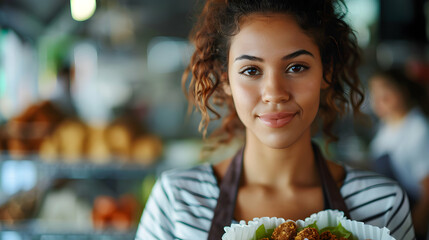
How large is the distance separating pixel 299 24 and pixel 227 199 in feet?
1.57

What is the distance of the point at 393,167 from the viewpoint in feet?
9.87

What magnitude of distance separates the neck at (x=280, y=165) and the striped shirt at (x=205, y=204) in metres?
0.10

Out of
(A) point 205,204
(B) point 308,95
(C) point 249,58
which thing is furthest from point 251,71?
(A) point 205,204

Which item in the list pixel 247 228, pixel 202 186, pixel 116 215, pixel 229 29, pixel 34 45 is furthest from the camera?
pixel 34 45

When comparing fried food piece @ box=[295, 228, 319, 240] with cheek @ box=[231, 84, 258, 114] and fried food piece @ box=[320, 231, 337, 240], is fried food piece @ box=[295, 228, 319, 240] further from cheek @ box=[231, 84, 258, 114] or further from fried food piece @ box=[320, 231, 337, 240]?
cheek @ box=[231, 84, 258, 114]

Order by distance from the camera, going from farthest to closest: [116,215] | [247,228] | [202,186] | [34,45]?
[34,45] → [116,215] → [202,186] → [247,228]

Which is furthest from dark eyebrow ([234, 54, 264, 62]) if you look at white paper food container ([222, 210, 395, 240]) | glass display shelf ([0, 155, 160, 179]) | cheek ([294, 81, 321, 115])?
glass display shelf ([0, 155, 160, 179])

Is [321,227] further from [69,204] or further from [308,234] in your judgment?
[69,204]

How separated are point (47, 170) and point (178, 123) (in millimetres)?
1315

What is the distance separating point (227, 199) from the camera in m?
1.16

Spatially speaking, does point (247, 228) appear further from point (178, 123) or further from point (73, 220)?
point (178, 123)

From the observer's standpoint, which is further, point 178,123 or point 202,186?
point 178,123

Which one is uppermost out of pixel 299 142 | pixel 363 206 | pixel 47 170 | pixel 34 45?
pixel 34 45

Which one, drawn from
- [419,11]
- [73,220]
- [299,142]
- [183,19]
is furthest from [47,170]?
[419,11]
